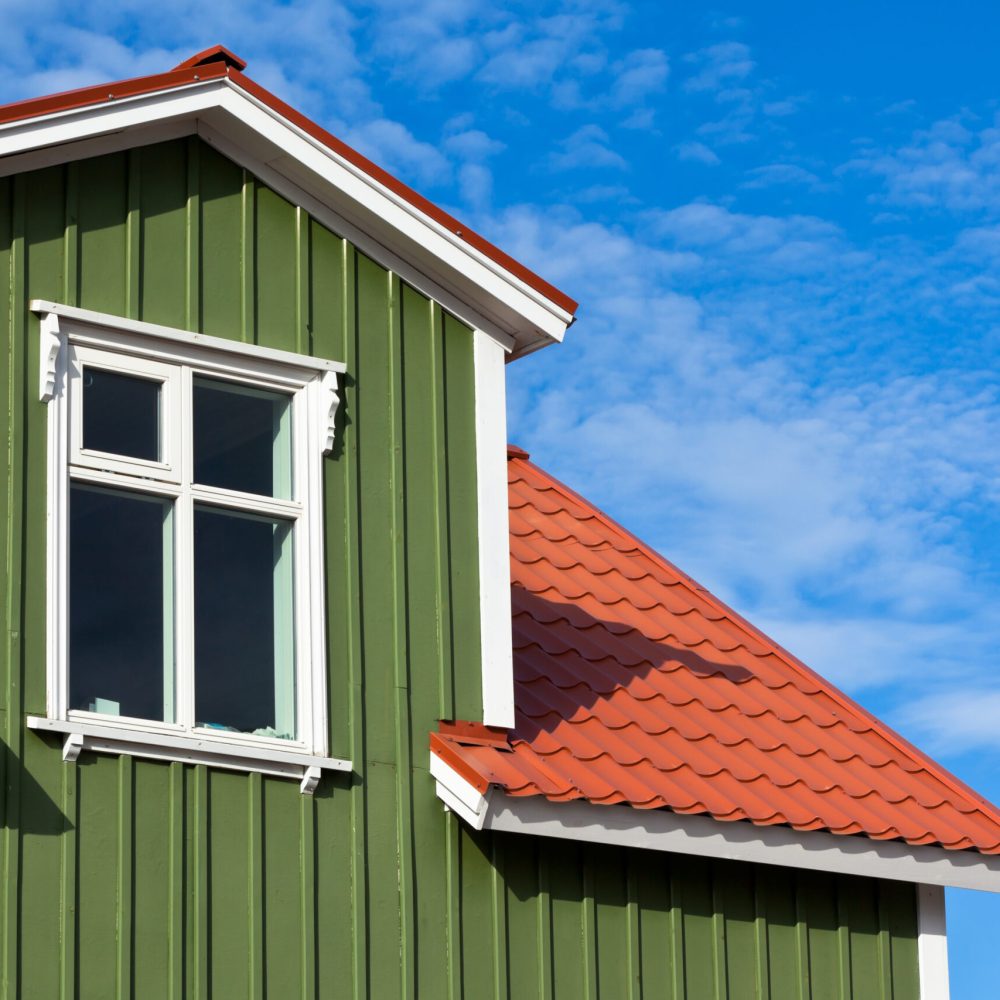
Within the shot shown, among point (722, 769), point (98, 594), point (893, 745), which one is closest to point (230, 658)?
point (98, 594)

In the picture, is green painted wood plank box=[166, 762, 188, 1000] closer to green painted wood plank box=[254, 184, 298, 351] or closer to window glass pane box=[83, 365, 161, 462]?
window glass pane box=[83, 365, 161, 462]

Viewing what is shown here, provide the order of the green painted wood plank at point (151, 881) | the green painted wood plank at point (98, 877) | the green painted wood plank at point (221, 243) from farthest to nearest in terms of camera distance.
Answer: the green painted wood plank at point (221, 243)
the green painted wood plank at point (151, 881)
the green painted wood plank at point (98, 877)

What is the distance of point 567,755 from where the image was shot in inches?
356

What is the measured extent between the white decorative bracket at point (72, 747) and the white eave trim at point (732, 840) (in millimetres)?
1617

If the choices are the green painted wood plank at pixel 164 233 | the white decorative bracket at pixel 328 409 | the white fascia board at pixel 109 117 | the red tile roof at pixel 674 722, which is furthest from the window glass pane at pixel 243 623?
the white fascia board at pixel 109 117

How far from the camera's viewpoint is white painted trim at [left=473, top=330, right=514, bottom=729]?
353 inches

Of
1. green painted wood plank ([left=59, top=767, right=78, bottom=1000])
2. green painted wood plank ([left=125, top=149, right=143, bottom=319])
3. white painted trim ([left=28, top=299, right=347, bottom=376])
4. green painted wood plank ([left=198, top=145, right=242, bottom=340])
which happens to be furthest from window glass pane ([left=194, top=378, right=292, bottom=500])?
green painted wood plank ([left=59, top=767, right=78, bottom=1000])

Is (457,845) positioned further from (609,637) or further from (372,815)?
(609,637)

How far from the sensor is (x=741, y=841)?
9062 mm

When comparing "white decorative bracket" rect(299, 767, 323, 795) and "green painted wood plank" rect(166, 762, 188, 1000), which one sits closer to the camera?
"green painted wood plank" rect(166, 762, 188, 1000)

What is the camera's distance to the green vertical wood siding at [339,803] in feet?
25.0

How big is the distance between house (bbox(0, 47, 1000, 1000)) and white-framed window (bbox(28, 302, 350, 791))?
0.05ft

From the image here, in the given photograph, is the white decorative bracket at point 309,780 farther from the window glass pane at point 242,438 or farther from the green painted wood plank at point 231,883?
the window glass pane at point 242,438

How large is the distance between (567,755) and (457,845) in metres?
0.72
